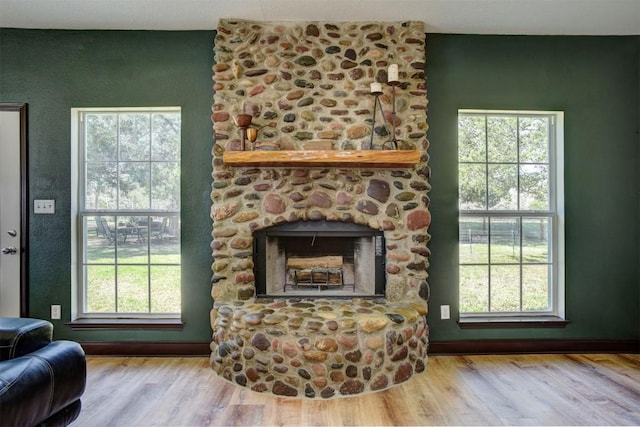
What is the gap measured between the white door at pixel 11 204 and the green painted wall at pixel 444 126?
10 centimetres

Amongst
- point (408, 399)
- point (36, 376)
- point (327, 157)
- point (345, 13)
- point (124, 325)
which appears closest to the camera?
point (36, 376)

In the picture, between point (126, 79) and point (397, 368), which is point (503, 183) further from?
point (126, 79)

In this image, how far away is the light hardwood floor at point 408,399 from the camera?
196 cm

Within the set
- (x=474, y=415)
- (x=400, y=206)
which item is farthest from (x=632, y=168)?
(x=474, y=415)

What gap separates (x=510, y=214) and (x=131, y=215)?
3.43m

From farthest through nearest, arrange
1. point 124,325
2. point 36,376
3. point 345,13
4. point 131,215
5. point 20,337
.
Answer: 1. point 131,215
2. point 124,325
3. point 345,13
4. point 20,337
5. point 36,376

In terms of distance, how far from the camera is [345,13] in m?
2.63

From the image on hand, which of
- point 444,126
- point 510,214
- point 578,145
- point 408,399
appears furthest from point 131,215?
point 578,145

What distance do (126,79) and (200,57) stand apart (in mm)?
679

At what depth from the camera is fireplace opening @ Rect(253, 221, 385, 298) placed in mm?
2729

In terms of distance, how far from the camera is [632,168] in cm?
298

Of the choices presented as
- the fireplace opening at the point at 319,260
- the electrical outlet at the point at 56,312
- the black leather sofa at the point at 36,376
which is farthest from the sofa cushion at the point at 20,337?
the electrical outlet at the point at 56,312

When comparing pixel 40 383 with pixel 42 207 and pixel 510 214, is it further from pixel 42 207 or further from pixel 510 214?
pixel 510 214

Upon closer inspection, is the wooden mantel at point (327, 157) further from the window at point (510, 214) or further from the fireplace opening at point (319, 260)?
the window at point (510, 214)
